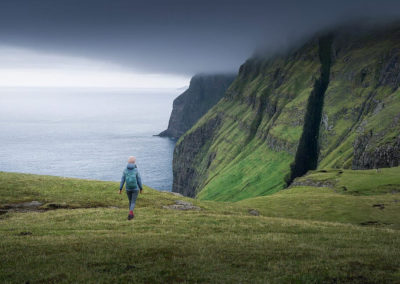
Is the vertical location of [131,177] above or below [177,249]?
above

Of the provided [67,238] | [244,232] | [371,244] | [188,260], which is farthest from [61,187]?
[371,244]

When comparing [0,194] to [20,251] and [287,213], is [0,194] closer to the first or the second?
[20,251]

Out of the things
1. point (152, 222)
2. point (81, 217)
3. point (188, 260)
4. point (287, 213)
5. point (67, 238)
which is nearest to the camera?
point (188, 260)

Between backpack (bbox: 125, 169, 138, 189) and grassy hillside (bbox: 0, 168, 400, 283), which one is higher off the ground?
backpack (bbox: 125, 169, 138, 189)

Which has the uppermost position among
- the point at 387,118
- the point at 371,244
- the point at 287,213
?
the point at 387,118

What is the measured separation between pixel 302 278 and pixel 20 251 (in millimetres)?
14505

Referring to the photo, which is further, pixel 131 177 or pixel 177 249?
pixel 131 177

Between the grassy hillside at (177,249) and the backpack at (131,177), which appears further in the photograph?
the backpack at (131,177)

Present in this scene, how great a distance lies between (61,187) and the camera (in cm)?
4784

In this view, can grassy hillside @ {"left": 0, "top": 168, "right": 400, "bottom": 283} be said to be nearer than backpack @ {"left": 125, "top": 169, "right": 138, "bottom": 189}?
Yes

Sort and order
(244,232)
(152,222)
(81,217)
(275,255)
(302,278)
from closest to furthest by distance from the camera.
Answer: (302,278) → (275,255) → (244,232) → (152,222) → (81,217)

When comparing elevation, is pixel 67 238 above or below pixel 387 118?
below

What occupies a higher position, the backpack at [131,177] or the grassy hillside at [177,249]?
the backpack at [131,177]

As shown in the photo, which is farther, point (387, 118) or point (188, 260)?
point (387, 118)
